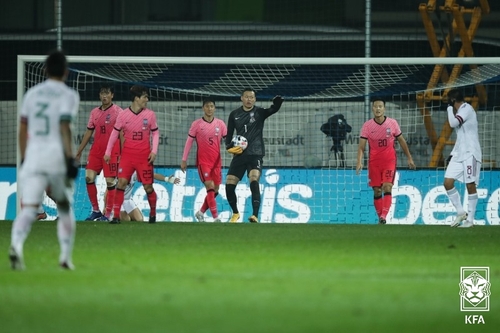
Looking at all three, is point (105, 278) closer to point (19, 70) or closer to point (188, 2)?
point (19, 70)

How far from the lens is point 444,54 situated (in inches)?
911

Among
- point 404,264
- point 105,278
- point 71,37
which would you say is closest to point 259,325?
point 105,278

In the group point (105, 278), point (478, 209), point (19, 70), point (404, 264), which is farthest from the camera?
point (478, 209)

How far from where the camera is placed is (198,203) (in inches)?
798

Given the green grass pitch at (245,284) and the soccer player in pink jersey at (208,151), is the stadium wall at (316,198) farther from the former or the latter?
the green grass pitch at (245,284)

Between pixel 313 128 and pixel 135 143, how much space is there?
13.9 feet

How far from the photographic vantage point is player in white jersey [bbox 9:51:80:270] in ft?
32.4

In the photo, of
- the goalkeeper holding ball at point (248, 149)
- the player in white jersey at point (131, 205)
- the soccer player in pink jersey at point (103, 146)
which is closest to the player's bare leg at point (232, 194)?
the goalkeeper holding ball at point (248, 149)

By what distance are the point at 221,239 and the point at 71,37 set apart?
11.8 meters

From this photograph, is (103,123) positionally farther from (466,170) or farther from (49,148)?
(49,148)

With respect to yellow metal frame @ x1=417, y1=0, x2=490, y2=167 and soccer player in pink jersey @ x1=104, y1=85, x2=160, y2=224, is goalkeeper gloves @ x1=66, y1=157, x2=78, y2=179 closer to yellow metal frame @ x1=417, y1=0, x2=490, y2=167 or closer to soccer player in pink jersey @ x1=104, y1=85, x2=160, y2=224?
soccer player in pink jersey @ x1=104, y1=85, x2=160, y2=224

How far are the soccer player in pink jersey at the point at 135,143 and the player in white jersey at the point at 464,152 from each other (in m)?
4.36

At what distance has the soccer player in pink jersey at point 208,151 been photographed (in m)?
18.9

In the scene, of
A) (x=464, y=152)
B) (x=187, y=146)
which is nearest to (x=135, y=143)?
(x=187, y=146)
